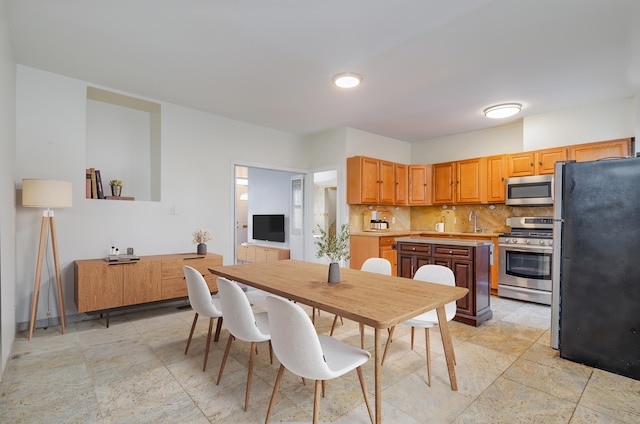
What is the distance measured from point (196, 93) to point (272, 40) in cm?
158

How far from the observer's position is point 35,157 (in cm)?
327

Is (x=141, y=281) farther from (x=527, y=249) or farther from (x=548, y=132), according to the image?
(x=548, y=132)

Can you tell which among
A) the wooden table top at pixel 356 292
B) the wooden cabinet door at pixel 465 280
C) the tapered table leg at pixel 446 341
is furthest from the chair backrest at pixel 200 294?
the wooden cabinet door at pixel 465 280

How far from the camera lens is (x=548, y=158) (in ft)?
14.8

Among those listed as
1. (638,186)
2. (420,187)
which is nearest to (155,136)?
(420,187)

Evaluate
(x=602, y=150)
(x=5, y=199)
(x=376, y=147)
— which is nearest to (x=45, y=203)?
(x=5, y=199)

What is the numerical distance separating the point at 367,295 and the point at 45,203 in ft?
10.0

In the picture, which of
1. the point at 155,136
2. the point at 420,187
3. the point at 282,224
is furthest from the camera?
the point at 282,224

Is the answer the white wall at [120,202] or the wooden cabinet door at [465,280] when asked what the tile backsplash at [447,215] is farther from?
the wooden cabinet door at [465,280]

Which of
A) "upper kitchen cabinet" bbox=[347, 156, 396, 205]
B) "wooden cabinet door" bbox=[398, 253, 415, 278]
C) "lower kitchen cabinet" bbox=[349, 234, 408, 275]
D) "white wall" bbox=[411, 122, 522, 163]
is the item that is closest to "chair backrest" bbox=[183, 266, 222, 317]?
"wooden cabinet door" bbox=[398, 253, 415, 278]

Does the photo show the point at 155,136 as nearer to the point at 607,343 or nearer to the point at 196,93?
the point at 196,93

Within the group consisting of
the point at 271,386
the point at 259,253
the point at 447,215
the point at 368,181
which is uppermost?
the point at 368,181

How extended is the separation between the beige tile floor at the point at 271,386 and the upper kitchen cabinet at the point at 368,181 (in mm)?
2543

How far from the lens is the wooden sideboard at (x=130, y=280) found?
126 inches
